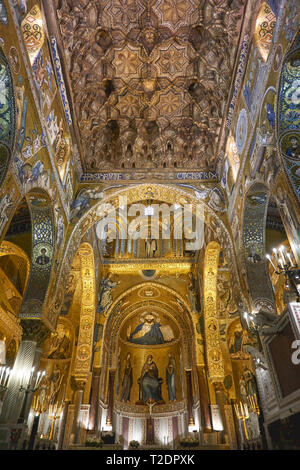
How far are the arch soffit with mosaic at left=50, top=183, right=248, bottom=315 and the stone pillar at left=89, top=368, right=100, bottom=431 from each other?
Result: 20.4ft

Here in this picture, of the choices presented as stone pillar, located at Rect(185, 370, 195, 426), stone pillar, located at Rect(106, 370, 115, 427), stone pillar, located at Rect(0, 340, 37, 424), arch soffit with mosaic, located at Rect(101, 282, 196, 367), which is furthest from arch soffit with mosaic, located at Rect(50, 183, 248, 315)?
stone pillar, located at Rect(185, 370, 195, 426)

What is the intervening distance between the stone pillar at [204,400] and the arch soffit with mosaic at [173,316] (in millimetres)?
727

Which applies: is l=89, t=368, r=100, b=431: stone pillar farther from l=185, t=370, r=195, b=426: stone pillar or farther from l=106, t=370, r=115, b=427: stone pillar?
l=185, t=370, r=195, b=426: stone pillar

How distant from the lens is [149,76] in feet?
31.9

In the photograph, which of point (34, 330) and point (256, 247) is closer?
point (34, 330)

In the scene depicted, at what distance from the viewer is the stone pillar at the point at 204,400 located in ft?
41.1

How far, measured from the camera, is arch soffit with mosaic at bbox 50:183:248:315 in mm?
8820

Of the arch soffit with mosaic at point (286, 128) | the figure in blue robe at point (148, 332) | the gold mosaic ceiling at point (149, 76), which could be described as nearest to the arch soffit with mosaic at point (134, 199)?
the gold mosaic ceiling at point (149, 76)

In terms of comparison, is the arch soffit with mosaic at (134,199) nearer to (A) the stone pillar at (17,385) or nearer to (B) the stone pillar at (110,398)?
(A) the stone pillar at (17,385)

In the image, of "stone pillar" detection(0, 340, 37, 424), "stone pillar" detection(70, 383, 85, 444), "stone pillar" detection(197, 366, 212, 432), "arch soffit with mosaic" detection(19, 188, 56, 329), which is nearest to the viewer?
"stone pillar" detection(0, 340, 37, 424)

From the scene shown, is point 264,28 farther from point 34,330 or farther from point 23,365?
point 23,365

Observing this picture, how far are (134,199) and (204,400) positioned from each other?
30.4 ft

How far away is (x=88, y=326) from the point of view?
45.0ft

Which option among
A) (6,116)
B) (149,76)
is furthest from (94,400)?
(149,76)
